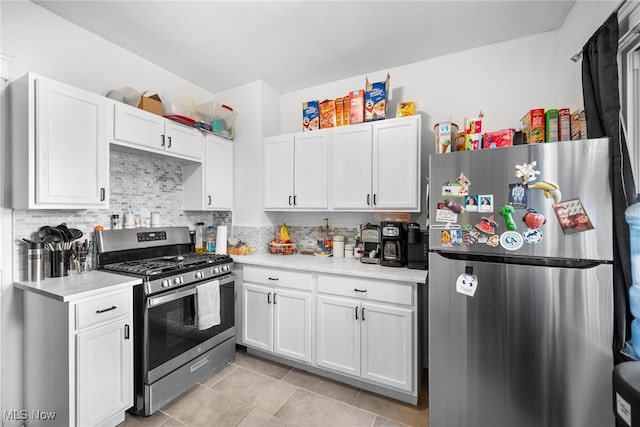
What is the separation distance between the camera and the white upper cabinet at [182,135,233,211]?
9.16ft

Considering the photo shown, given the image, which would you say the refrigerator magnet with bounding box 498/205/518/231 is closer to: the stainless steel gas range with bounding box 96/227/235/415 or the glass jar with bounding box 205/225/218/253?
the stainless steel gas range with bounding box 96/227/235/415

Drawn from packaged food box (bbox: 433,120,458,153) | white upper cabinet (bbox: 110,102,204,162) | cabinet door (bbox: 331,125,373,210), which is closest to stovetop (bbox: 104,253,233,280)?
white upper cabinet (bbox: 110,102,204,162)

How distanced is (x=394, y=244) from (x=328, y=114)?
141cm

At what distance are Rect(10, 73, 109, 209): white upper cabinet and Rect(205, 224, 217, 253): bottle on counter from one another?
112 centimetres

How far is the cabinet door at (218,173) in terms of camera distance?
2826 millimetres

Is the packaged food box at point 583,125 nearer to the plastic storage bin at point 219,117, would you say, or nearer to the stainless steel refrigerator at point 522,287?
the stainless steel refrigerator at point 522,287

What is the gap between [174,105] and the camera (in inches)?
99.4

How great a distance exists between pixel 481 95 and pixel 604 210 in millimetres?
1504

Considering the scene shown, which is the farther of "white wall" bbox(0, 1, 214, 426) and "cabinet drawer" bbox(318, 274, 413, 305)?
"cabinet drawer" bbox(318, 274, 413, 305)

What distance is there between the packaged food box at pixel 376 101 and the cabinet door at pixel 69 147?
2.10 metres

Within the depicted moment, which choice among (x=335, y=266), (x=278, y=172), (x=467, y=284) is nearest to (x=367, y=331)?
(x=335, y=266)

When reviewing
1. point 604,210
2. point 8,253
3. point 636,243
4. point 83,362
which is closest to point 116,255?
point 8,253

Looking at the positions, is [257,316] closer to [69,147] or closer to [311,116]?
[69,147]

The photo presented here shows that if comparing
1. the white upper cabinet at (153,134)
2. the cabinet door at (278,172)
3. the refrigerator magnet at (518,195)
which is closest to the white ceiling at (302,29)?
the white upper cabinet at (153,134)
